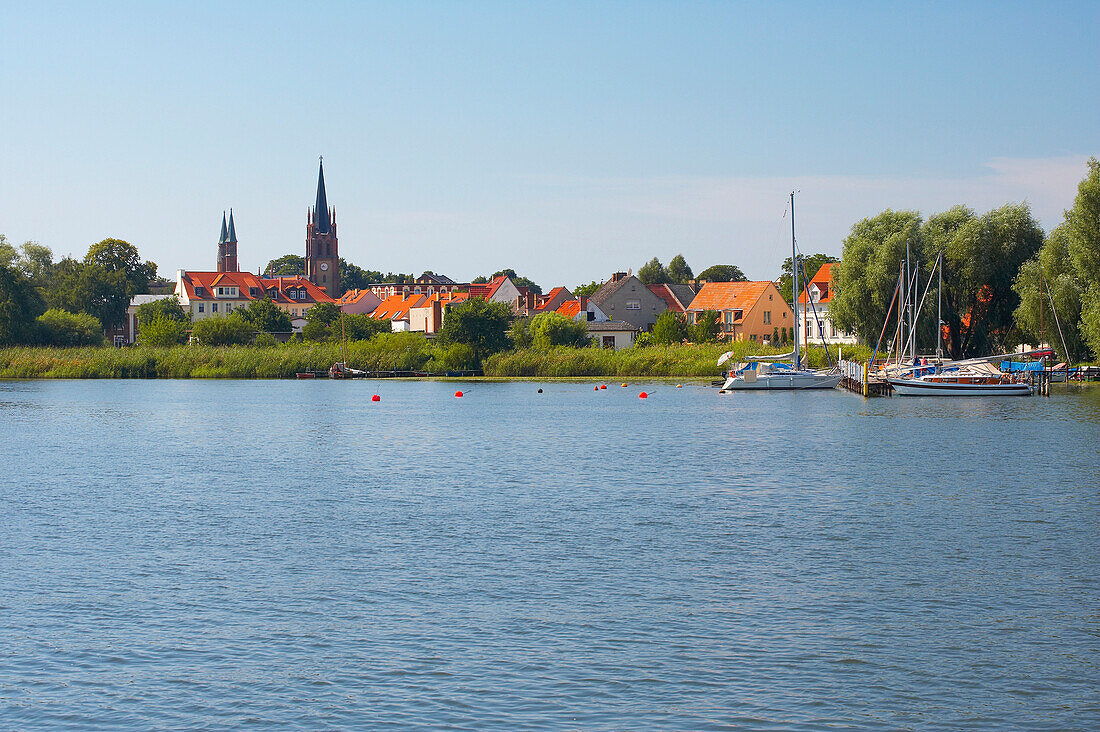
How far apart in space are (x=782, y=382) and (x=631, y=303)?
6554cm

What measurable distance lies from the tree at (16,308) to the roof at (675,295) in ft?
247

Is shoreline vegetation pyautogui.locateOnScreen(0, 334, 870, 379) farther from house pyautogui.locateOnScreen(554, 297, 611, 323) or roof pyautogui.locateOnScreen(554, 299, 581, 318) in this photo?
roof pyautogui.locateOnScreen(554, 299, 581, 318)

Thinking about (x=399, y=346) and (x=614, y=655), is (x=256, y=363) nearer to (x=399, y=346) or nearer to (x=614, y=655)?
(x=399, y=346)

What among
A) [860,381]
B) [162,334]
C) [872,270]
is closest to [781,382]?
[860,381]

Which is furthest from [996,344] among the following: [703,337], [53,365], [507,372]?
[53,365]

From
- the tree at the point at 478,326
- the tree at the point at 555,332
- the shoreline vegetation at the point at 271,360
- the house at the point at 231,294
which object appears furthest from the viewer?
the house at the point at 231,294

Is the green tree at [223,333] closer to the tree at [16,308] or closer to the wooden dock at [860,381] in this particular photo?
the tree at [16,308]

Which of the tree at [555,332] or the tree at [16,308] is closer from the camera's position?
the tree at [555,332]

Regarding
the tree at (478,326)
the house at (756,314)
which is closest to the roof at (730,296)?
the house at (756,314)

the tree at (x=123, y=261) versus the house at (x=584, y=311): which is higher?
the tree at (x=123, y=261)

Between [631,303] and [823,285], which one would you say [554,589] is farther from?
[631,303]

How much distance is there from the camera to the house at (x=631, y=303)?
14950cm

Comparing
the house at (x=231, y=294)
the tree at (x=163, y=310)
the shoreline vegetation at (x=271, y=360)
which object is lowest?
the shoreline vegetation at (x=271, y=360)

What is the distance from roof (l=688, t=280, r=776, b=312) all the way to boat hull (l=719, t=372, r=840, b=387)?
50.5 m
